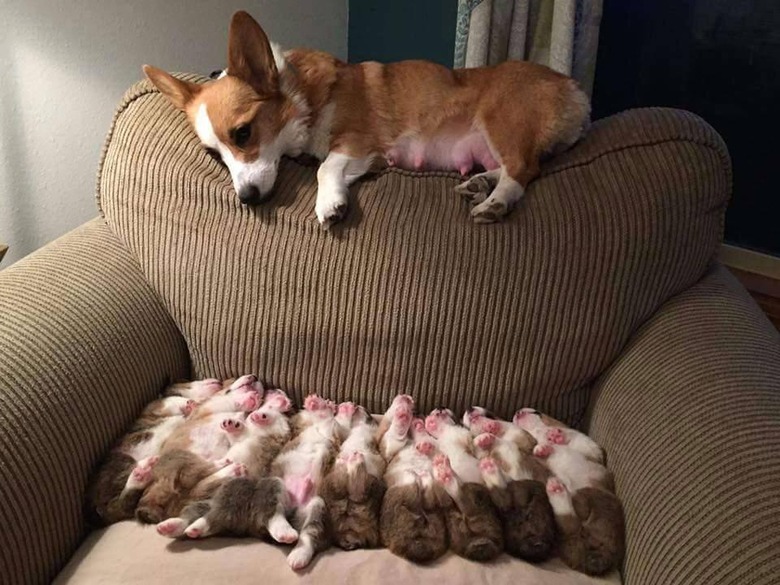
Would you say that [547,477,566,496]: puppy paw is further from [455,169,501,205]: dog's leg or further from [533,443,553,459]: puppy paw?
[455,169,501,205]: dog's leg

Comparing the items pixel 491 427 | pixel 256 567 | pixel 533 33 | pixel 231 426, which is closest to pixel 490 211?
pixel 491 427

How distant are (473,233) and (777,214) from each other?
4.07 feet

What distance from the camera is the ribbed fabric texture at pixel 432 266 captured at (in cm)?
146

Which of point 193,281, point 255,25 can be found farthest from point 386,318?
point 255,25

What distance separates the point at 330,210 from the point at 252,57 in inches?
14.4

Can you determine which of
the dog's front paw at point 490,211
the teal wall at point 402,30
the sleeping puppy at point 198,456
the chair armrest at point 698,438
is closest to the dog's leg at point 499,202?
the dog's front paw at point 490,211

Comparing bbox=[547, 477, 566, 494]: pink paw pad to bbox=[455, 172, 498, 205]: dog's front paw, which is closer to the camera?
bbox=[547, 477, 566, 494]: pink paw pad

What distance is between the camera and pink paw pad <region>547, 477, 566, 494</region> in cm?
129

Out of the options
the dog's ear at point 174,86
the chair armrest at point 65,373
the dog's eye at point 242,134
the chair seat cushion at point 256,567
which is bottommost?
the chair seat cushion at point 256,567

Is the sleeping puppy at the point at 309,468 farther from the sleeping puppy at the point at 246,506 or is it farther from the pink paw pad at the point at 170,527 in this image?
the pink paw pad at the point at 170,527

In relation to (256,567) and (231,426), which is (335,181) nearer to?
(231,426)

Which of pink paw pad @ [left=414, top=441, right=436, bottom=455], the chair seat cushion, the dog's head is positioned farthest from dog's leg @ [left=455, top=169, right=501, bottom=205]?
the chair seat cushion

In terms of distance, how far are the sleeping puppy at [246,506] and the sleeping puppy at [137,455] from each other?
110 millimetres

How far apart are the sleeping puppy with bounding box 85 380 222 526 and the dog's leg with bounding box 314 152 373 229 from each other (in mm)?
432
